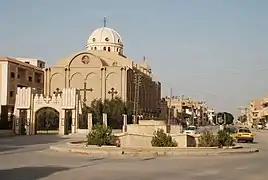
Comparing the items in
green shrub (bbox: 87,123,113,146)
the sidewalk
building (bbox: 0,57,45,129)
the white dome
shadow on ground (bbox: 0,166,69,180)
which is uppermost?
the white dome

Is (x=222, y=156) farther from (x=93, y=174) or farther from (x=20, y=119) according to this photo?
(x=20, y=119)

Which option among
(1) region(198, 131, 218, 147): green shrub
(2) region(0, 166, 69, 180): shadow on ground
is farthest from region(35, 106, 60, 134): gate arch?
(2) region(0, 166, 69, 180): shadow on ground

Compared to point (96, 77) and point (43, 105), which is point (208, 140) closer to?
point (43, 105)

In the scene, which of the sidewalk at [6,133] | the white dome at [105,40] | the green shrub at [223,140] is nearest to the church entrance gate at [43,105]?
the sidewalk at [6,133]

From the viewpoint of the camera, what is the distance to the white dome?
4154 inches

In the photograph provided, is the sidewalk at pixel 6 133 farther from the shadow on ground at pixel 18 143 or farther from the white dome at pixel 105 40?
the white dome at pixel 105 40

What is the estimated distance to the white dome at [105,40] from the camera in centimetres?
10550

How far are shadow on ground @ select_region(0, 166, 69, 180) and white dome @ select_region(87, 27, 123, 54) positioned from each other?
8767 centimetres

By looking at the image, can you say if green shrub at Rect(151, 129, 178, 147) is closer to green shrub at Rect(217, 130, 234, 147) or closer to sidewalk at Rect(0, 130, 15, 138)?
green shrub at Rect(217, 130, 234, 147)

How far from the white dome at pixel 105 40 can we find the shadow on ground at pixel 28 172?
87.7 meters

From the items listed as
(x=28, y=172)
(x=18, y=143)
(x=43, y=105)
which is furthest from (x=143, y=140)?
(x=43, y=105)

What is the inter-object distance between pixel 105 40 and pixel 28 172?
91.0m

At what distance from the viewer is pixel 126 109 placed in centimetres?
8031

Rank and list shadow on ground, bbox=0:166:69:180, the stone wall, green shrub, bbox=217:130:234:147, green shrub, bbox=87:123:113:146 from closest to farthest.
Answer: shadow on ground, bbox=0:166:69:180, green shrub, bbox=87:123:113:146, green shrub, bbox=217:130:234:147, the stone wall
